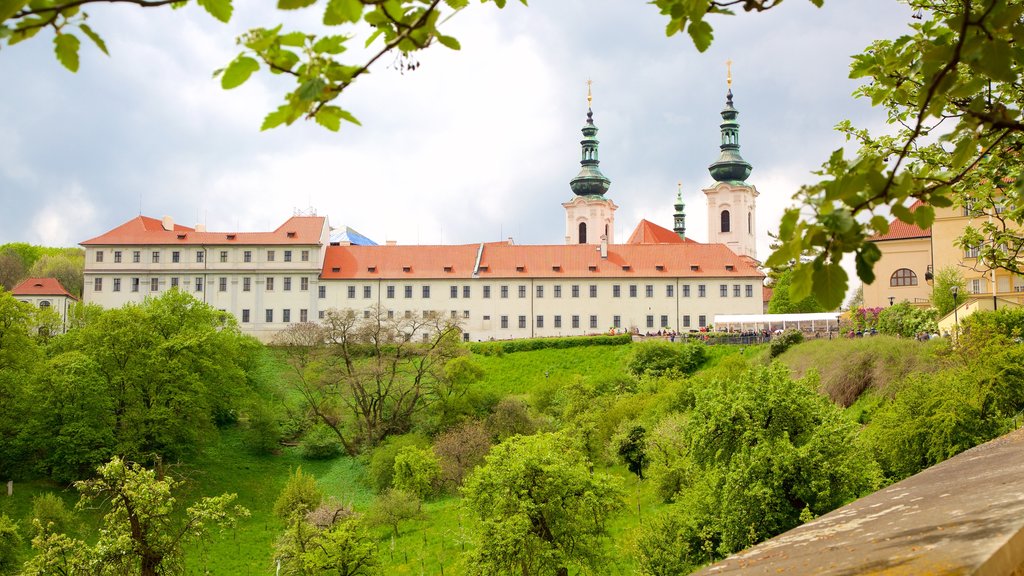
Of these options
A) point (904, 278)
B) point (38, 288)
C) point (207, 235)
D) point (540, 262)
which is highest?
point (207, 235)

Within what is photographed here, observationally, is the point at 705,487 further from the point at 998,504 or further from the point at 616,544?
the point at 998,504

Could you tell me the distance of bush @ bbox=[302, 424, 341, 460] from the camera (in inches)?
1858

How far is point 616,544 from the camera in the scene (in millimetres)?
26469

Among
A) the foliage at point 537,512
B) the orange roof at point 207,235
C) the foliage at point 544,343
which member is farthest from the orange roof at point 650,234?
the foliage at point 537,512

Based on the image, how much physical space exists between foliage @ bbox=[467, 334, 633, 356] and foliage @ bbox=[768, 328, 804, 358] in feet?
42.3

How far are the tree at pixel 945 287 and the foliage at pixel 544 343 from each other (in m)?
20.4

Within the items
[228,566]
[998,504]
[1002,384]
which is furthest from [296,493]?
[998,504]

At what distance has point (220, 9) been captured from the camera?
2.73 m

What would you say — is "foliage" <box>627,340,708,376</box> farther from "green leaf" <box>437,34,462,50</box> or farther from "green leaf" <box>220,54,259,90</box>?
"green leaf" <box>220,54,259,90</box>

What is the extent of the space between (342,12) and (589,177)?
310ft

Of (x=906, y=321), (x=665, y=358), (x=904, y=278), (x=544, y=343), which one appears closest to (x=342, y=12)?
(x=906, y=321)

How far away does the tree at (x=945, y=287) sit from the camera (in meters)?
43.2

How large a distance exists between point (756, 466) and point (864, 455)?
104 inches

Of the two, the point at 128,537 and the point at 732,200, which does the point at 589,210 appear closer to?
the point at 732,200
